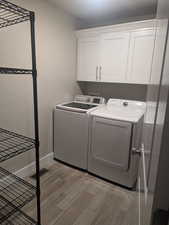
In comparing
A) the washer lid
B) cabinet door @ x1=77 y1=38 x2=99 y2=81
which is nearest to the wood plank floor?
the washer lid

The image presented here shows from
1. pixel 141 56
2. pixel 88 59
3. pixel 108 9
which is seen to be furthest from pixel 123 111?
pixel 108 9

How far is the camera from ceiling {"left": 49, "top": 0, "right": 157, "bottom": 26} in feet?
6.95

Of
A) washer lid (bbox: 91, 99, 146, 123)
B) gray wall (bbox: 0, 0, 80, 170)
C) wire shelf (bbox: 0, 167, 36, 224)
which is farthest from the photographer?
washer lid (bbox: 91, 99, 146, 123)

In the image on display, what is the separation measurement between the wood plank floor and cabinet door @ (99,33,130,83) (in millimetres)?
1630

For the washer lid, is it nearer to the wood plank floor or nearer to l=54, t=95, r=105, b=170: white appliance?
l=54, t=95, r=105, b=170: white appliance

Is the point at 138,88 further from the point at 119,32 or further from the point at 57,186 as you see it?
the point at 57,186

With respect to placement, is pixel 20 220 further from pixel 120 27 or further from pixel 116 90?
pixel 120 27

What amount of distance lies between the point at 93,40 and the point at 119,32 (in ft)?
1.52

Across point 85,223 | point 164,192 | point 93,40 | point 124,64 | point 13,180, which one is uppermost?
point 93,40

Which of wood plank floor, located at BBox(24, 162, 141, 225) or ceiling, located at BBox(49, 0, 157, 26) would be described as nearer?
wood plank floor, located at BBox(24, 162, 141, 225)

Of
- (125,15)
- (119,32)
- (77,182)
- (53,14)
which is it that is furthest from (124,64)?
(77,182)

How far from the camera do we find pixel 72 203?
1.79m

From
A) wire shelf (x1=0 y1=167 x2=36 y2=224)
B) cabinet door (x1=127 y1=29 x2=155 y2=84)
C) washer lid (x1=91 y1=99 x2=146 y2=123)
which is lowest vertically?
wire shelf (x1=0 y1=167 x2=36 y2=224)

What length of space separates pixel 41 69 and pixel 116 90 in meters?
1.45
